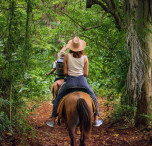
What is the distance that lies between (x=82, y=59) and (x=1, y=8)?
2.21 meters

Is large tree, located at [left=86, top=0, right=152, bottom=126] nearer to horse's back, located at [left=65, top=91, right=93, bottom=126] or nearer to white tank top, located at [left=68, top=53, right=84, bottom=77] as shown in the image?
white tank top, located at [left=68, top=53, right=84, bottom=77]

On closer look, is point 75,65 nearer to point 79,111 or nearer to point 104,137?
point 79,111

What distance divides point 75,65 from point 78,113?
121 centimetres

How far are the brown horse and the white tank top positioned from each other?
2.02 feet

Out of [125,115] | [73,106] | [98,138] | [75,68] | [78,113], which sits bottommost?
[98,138]

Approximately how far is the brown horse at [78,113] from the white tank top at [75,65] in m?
0.61

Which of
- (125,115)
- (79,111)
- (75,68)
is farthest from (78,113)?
(125,115)

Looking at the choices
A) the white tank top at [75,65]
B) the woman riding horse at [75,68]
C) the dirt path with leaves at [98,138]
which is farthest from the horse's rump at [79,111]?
the dirt path with leaves at [98,138]

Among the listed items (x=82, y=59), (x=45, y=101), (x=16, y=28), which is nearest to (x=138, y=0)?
(x=82, y=59)

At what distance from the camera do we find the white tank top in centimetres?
505

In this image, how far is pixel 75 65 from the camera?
5078mm

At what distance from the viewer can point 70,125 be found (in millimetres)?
4492

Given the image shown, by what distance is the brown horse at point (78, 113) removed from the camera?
14.2 ft

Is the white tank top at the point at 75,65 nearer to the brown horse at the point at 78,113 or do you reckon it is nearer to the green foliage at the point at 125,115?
the brown horse at the point at 78,113
